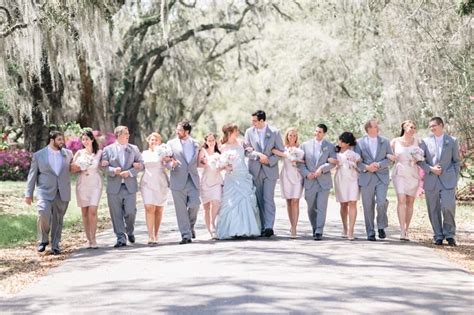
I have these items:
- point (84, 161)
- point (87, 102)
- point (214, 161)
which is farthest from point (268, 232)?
point (87, 102)

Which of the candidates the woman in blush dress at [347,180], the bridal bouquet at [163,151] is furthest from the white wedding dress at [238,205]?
the woman in blush dress at [347,180]

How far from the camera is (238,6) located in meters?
39.4

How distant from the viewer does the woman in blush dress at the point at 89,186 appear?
534 inches

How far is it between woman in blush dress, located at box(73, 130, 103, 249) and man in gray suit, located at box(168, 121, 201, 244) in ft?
3.60

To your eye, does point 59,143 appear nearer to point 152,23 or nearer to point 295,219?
point 295,219

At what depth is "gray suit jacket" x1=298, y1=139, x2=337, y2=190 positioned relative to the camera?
14.3 metres

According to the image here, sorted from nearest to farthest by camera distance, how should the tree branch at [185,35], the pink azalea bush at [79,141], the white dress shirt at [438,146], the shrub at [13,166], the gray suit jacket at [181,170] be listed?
the white dress shirt at [438,146]
the gray suit jacket at [181,170]
the pink azalea bush at [79,141]
the shrub at [13,166]
the tree branch at [185,35]

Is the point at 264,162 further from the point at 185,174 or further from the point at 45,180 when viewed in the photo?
the point at 45,180

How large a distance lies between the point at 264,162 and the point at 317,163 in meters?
0.80

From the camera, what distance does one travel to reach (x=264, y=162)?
14398mm

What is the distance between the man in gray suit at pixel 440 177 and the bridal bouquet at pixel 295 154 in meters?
1.78

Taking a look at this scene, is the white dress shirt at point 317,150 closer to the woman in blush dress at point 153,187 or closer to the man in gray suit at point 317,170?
the man in gray suit at point 317,170

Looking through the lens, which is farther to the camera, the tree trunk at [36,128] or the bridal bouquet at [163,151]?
the tree trunk at [36,128]

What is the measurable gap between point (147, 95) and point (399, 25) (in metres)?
28.2
